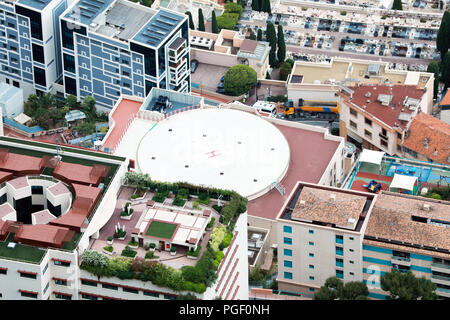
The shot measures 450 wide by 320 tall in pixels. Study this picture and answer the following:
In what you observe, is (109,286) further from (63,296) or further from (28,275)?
(28,275)

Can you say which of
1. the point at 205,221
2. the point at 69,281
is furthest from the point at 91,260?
the point at 205,221

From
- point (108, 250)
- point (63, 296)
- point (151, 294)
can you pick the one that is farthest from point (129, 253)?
point (63, 296)

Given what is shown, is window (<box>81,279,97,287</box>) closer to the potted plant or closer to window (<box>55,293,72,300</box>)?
window (<box>55,293,72,300</box>)

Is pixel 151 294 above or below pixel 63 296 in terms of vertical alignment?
above

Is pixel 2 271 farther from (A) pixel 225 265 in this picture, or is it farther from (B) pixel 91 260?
(A) pixel 225 265

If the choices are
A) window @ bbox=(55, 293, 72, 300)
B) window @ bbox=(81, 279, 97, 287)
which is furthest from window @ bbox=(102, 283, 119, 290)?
window @ bbox=(55, 293, 72, 300)

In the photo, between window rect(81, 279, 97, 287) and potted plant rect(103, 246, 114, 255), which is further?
potted plant rect(103, 246, 114, 255)

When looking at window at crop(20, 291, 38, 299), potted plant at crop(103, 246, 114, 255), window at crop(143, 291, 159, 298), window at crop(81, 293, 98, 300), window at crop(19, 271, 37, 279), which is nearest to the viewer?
window at crop(19, 271, 37, 279)

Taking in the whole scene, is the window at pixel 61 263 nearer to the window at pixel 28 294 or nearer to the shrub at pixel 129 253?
the window at pixel 28 294

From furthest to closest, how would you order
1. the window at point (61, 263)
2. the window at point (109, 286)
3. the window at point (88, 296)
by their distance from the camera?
the window at point (88, 296) < the window at point (109, 286) < the window at point (61, 263)

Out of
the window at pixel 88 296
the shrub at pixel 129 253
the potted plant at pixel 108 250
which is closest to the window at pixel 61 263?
the window at pixel 88 296

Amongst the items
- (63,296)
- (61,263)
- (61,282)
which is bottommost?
(63,296)
